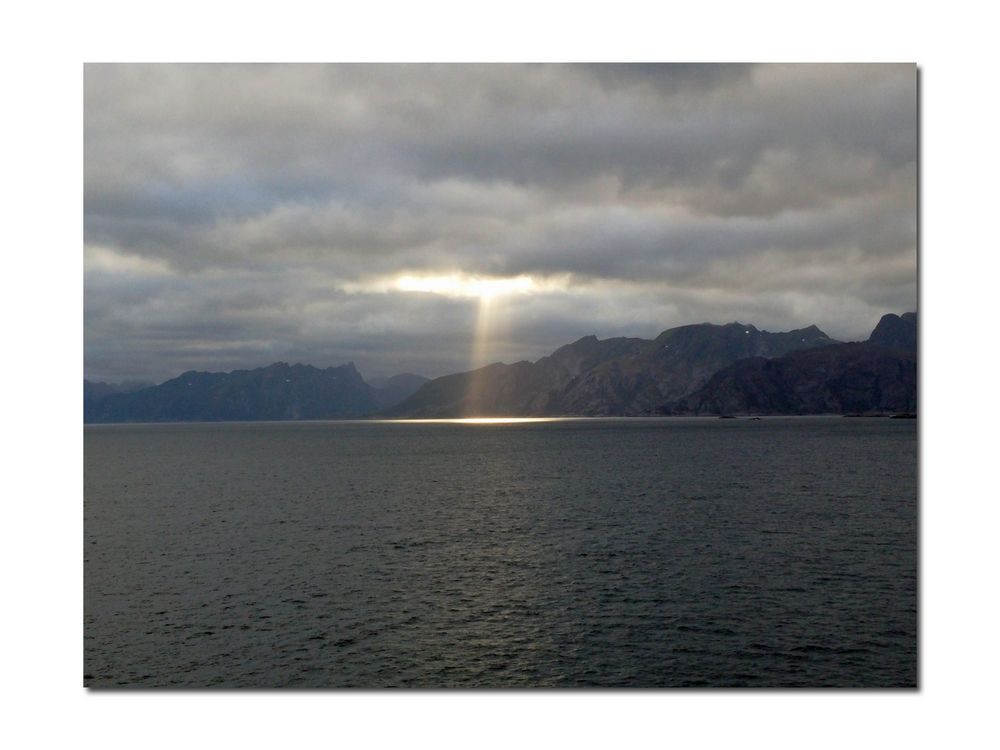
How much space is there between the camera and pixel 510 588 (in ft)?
119

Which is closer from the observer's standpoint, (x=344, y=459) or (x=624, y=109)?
(x=624, y=109)

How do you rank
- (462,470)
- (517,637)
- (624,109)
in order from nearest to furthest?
(517,637)
(624,109)
(462,470)

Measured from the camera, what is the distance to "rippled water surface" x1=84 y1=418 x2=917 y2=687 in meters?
25.3

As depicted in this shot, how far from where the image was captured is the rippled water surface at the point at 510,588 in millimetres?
25312
